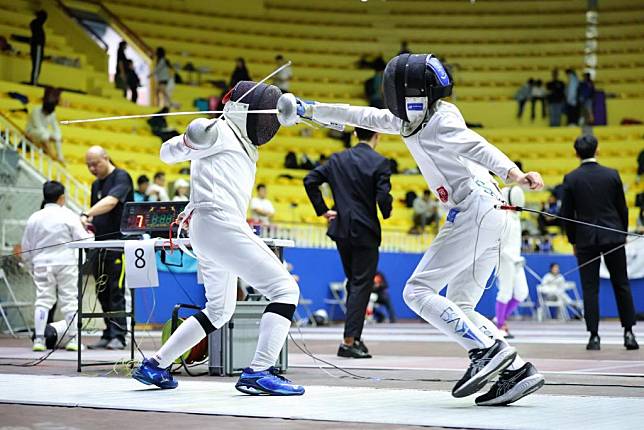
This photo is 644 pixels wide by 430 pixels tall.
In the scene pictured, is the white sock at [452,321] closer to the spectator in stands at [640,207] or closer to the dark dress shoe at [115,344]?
the dark dress shoe at [115,344]

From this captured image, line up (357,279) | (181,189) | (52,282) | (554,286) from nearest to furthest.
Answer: (357,279) < (52,282) < (181,189) < (554,286)

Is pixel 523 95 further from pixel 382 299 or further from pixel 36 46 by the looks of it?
pixel 36 46

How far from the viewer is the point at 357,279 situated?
8039 millimetres

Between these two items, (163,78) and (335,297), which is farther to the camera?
(163,78)

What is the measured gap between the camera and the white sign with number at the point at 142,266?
6328 mm

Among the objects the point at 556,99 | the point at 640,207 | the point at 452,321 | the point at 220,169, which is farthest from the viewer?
the point at 556,99

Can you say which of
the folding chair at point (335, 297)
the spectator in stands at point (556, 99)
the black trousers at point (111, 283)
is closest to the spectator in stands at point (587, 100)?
the spectator in stands at point (556, 99)

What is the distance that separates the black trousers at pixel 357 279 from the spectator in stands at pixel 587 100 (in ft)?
50.1

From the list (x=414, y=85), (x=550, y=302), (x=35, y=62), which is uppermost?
(x=35, y=62)

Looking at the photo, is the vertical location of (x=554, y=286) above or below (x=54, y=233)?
below

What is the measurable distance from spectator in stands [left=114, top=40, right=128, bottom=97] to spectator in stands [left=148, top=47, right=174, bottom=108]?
602 mm

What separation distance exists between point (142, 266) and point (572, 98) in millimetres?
17631

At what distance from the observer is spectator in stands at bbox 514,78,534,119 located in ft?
76.2

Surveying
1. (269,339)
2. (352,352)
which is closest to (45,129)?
(352,352)
